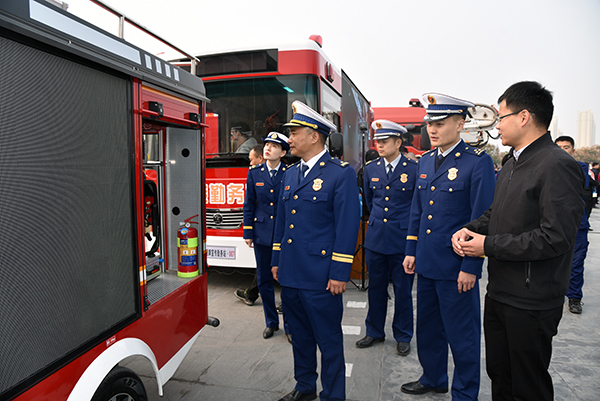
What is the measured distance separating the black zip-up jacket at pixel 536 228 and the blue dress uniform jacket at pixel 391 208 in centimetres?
163

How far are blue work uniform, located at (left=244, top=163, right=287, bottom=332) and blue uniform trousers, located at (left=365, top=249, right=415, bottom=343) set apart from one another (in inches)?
40.0

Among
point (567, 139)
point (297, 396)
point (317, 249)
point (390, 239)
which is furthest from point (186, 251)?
point (567, 139)

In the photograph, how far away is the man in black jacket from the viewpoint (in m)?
1.83

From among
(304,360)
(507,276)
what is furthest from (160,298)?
(507,276)

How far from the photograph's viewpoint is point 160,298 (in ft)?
8.41

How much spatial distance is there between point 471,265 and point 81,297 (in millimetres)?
2150

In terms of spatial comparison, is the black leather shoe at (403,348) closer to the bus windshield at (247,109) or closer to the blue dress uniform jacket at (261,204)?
the blue dress uniform jacket at (261,204)

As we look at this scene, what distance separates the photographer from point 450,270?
8.74ft

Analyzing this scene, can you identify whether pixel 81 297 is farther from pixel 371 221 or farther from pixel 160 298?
pixel 371 221

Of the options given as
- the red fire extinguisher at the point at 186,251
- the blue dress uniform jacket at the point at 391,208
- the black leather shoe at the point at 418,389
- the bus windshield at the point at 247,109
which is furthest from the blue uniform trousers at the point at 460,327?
the bus windshield at the point at 247,109

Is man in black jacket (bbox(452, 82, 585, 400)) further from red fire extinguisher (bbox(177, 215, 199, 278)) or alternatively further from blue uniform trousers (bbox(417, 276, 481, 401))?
red fire extinguisher (bbox(177, 215, 199, 278))

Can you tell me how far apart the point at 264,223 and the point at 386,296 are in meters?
1.42

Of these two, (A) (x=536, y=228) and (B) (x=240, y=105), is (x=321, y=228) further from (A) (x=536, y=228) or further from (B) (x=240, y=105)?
(B) (x=240, y=105)

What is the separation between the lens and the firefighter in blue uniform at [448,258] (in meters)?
2.60
